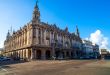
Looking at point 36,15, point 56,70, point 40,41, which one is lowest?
point 56,70

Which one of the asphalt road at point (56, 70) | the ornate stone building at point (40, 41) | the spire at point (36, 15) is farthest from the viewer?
the spire at point (36, 15)

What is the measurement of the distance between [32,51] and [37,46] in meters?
2.78

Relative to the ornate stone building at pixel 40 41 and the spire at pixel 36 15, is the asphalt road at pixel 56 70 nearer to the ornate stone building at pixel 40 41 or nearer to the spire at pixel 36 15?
the ornate stone building at pixel 40 41

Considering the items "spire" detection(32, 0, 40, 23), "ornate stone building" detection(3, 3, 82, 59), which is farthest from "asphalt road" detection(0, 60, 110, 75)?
"spire" detection(32, 0, 40, 23)

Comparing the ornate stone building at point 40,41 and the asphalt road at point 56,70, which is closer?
the asphalt road at point 56,70

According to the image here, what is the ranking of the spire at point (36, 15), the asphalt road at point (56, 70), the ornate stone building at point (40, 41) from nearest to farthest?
1. the asphalt road at point (56, 70)
2. the ornate stone building at point (40, 41)
3. the spire at point (36, 15)

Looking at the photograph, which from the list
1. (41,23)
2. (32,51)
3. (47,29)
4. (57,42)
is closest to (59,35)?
(57,42)

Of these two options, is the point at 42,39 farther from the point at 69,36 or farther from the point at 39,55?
the point at 69,36

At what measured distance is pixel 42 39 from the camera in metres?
58.4

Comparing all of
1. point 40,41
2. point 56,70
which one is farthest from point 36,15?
point 56,70

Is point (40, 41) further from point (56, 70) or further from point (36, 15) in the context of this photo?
point (56, 70)

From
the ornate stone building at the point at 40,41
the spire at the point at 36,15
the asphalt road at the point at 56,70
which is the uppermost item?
the spire at the point at 36,15

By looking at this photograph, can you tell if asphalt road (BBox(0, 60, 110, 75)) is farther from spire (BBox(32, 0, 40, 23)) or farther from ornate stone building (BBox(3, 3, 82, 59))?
spire (BBox(32, 0, 40, 23))

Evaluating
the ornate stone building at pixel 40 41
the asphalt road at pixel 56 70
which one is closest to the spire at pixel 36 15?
the ornate stone building at pixel 40 41
